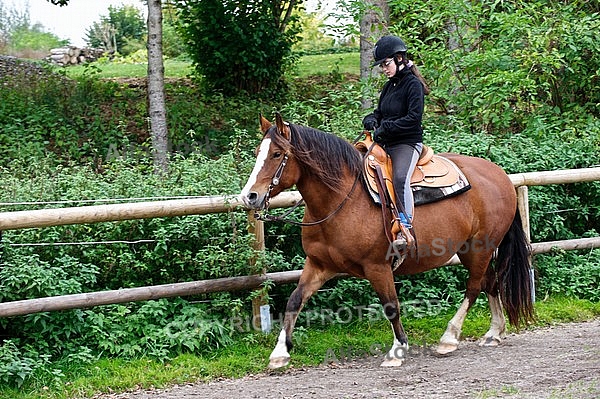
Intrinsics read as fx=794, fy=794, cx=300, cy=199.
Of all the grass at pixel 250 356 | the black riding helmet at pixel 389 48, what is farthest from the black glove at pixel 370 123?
the grass at pixel 250 356

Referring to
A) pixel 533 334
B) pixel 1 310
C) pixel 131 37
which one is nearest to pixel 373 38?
pixel 533 334

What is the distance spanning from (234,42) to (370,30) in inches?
213

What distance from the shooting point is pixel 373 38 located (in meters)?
10.9

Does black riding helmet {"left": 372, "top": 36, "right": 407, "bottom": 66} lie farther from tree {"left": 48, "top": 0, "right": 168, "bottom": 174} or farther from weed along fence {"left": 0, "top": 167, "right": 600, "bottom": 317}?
tree {"left": 48, "top": 0, "right": 168, "bottom": 174}

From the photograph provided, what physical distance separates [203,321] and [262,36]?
1074 cm

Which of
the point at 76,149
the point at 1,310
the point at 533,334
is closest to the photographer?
the point at 1,310

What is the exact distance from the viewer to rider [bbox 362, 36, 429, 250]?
6.29m

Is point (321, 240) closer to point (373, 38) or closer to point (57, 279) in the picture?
point (57, 279)

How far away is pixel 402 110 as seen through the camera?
650 centimetres

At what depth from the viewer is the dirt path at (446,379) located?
557cm

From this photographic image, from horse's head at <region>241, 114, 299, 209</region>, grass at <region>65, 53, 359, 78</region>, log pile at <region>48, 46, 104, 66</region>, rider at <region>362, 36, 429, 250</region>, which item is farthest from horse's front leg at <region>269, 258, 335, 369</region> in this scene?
log pile at <region>48, 46, 104, 66</region>

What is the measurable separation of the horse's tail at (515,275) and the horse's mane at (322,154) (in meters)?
1.88

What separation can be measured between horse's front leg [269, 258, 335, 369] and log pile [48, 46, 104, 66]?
18875 mm

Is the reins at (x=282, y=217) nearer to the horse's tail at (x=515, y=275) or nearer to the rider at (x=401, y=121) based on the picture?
the rider at (x=401, y=121)
